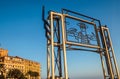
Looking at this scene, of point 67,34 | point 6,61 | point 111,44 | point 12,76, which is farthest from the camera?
point 6,61

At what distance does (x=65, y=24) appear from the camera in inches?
627

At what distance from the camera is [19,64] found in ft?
219

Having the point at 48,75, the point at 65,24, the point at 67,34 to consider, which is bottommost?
the point at 48,75

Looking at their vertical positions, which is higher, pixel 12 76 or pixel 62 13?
pixel 62 13

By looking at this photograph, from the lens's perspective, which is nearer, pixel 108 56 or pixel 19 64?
pixel 108 56

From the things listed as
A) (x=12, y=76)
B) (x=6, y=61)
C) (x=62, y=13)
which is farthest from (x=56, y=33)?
(x=6, y=61)

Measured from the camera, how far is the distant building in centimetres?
6202

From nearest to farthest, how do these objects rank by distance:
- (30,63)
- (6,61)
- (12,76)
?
(12,76) < (6,61) < (30,63)

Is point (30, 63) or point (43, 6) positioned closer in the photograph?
point (43, 6)

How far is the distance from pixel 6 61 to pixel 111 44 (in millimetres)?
51284

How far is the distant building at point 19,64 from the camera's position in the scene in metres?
62.0

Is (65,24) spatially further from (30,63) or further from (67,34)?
(30,63)

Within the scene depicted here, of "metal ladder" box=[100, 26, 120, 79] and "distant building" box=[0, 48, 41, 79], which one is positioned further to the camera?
"distant building" box=[0, 48, 41, 79]

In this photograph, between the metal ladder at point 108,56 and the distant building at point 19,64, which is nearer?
the metal ladder at point 108,56
